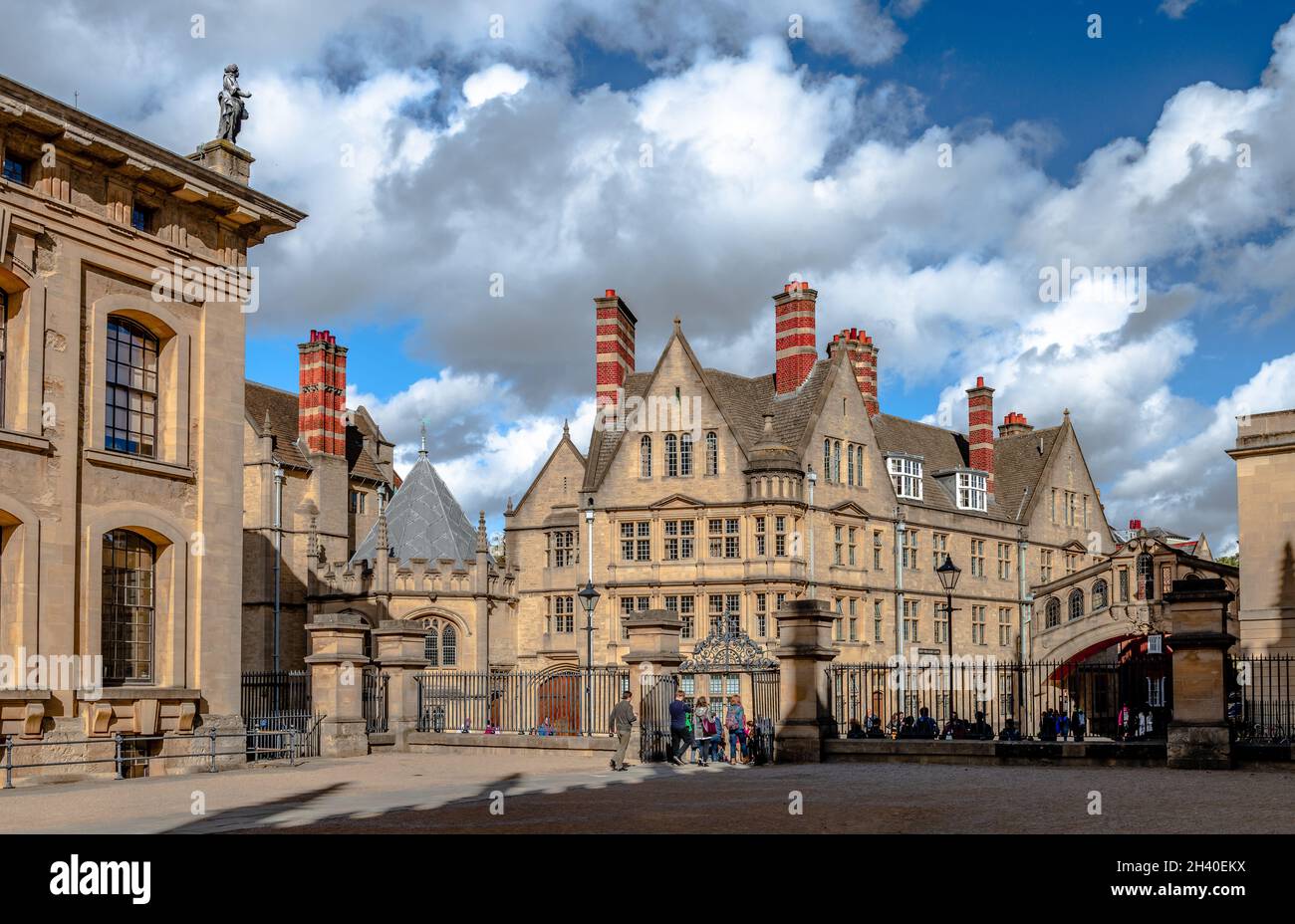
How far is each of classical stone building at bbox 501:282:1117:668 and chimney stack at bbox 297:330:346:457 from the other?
8.93 metres

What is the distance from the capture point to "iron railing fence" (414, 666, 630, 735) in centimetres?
2788

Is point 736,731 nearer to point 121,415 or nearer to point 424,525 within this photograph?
point 121,415

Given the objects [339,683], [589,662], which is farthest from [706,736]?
[589,662]

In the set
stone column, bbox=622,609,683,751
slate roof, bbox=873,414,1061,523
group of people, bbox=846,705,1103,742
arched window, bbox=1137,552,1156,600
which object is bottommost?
group of people, bbox=846,705,1103,742

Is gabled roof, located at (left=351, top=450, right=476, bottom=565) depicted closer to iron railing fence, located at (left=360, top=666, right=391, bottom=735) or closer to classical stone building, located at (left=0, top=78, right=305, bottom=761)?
iron railing fence, located at (left=360, top=666, right=391, bottom=735)

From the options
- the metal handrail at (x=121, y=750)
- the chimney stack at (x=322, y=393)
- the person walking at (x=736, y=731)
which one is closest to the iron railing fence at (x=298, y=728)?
the metal handrail at (x=121, y=750)

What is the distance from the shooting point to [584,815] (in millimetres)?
13758

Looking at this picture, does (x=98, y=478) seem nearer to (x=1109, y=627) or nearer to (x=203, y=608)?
(x=203, y=608)

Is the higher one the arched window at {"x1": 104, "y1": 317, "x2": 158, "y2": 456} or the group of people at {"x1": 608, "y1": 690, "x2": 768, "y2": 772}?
the arched window at {"x1": 104, "y1": 317, "x2": 158, "y2": 456}

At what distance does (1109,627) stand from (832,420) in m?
13.9

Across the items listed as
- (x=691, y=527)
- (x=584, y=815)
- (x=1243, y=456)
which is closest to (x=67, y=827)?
(x=584, y=815)

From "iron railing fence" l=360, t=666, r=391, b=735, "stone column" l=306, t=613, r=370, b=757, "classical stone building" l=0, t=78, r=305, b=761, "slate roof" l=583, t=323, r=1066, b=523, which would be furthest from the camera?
"slate roof" l=583, t=323, r=1066, b=523

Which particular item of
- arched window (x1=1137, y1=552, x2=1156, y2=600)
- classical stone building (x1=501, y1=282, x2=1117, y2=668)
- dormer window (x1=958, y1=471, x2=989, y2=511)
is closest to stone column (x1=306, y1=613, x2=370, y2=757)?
classical stone building (x1=501, y1=282, x2=1117, y2=668)

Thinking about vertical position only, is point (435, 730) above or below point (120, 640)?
below
